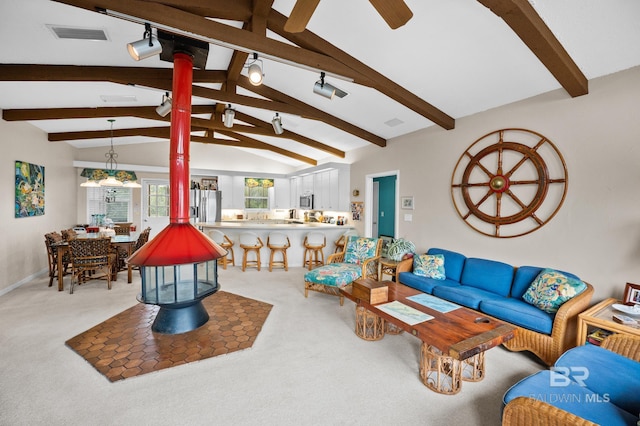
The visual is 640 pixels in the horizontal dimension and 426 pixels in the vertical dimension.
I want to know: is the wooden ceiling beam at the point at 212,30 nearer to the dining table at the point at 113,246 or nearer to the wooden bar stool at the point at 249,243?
the dining table at the point at 113,246

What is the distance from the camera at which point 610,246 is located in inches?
106

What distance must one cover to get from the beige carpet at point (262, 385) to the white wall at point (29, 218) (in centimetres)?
156

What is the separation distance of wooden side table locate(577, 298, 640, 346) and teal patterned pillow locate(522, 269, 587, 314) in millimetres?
201

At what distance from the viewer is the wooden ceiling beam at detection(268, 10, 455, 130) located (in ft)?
9.50

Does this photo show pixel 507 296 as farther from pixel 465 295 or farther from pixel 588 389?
pixel 588 389

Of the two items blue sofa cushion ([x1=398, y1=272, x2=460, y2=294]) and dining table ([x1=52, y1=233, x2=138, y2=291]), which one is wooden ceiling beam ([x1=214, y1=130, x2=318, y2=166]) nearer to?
dining table ([x1=52, y1=233, x2=138, y2=291])

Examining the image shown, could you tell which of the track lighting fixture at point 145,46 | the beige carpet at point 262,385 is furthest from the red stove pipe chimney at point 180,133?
the beige carpet at point 262,385

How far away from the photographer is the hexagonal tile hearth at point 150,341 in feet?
8.09

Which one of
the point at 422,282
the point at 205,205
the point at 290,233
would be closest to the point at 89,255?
the point at 290,233

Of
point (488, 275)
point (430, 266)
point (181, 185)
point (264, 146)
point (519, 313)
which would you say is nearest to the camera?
point (519, 313)

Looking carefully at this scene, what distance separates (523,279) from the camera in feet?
10.3

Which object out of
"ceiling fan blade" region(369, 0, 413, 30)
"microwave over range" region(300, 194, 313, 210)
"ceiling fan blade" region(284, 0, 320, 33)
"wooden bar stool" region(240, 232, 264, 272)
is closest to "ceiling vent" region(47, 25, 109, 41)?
"ceiling fan blade" region(284, 0, 320, 33)

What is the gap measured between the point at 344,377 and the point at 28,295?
15.9ft

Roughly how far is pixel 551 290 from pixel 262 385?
9.16 ft
